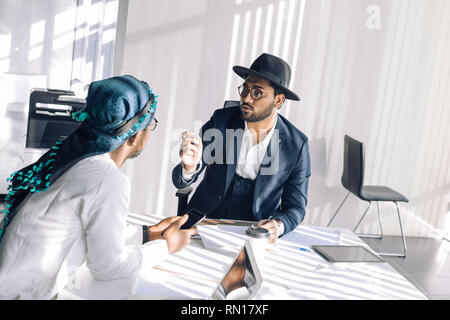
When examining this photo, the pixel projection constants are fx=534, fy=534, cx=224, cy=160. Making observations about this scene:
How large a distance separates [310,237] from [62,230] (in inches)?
47.0

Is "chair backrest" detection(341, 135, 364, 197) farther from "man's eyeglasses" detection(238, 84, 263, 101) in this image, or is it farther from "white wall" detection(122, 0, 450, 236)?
"man's eyeglasses" detection(238, 84, 263, 101)

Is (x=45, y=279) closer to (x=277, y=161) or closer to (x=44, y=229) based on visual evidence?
(x=44, y=229)

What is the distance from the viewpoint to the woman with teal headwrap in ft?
5.19

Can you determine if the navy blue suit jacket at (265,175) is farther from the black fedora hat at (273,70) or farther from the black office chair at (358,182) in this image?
the black office chair at (358,182)

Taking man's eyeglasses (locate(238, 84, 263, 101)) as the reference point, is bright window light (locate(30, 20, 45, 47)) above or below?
above

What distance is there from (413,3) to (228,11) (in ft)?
5.63

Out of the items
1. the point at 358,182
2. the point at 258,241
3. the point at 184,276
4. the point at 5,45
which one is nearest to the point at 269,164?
the point at 258,241

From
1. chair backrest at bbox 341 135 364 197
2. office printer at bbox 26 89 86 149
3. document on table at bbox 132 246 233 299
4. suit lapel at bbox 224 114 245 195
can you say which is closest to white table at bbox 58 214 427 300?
document on table at bbox 132 246 233 299

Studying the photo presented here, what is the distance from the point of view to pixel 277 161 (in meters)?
2.81

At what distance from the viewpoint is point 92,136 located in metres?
A: 1.67

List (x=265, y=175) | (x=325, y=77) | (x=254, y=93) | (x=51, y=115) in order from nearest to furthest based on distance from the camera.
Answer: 1. (x=265, y=175)
2. (x=254, y=93)
3. (x=51, y=115)
4. (x=325, y=77)

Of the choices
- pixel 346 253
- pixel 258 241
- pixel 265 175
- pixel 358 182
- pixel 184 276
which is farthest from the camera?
pixel 358 182

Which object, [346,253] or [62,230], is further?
[346,253]

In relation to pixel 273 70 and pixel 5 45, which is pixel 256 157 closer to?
pixel 273 70
